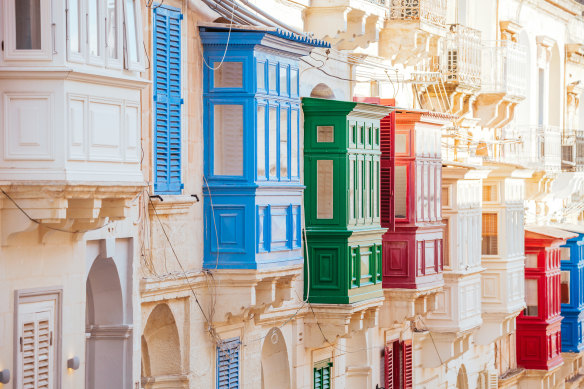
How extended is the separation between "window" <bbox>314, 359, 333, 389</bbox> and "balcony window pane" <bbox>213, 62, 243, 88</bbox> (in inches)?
255

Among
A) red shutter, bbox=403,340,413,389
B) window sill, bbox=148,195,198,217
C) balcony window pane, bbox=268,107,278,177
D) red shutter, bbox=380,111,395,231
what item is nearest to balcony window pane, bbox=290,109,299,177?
balcony window pane, bbox=268,107,278,177

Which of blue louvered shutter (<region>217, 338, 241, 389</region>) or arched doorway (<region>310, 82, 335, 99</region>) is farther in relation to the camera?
arched doorway (<region>310, 82, 335, 99</region>)

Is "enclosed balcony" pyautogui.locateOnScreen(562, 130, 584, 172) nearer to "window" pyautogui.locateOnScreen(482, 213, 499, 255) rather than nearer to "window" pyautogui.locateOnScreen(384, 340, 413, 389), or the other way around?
"window" pyautogui.locateOnScreen(482, 213, 499, 255)

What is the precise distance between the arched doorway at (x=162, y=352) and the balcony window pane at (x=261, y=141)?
241 centimetres

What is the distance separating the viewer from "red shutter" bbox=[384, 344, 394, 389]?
28391 millimetres

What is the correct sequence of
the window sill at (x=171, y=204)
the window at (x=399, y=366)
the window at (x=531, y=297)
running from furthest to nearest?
the window at (x=531, y=297) → the window at (x=399, y=366) → the window sill at (x=171, y=204)

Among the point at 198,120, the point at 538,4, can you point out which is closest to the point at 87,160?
the point at 198,120

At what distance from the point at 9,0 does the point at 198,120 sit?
5674 millimetres

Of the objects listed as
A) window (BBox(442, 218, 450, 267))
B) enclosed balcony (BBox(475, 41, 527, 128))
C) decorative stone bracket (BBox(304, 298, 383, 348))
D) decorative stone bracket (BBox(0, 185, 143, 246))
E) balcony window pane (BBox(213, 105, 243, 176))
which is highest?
enclosed balcony (BBox(475, 41, 527, 128))

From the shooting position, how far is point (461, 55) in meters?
31.0

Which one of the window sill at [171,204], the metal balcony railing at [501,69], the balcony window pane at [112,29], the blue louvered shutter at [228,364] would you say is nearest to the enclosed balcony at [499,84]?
the metal balcony railing at [501,69]

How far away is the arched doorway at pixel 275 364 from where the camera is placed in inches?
951

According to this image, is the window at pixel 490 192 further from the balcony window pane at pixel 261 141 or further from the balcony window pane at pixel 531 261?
the balcony window pane at pixel 261 141

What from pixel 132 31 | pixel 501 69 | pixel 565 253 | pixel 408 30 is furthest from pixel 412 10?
pixel 565 253
